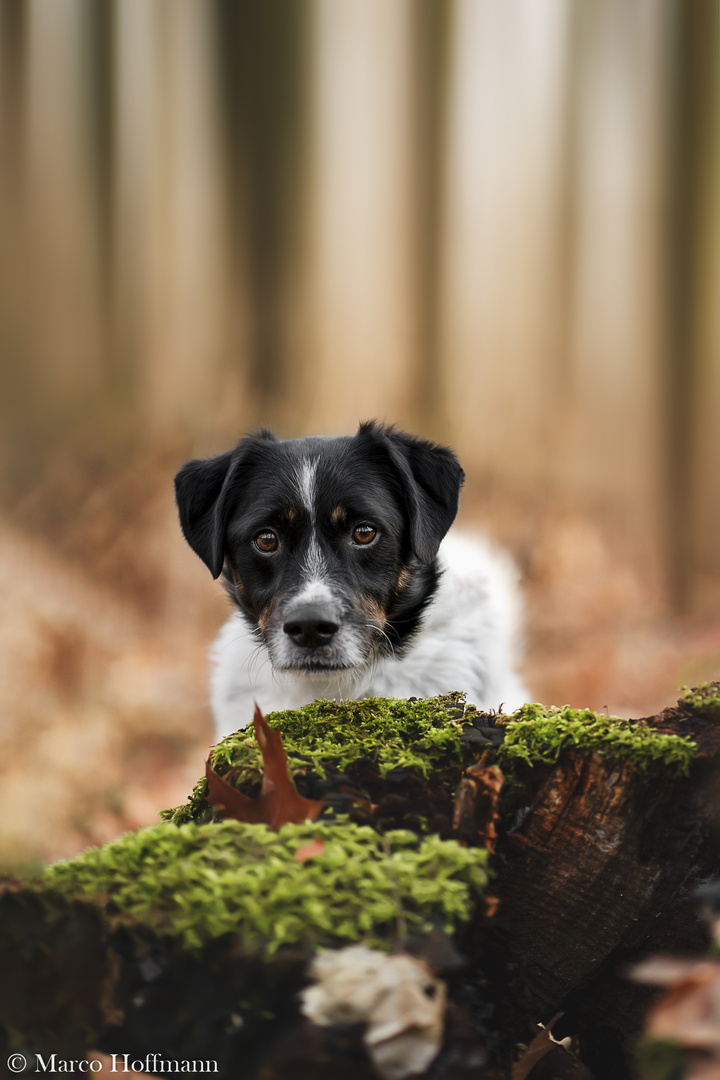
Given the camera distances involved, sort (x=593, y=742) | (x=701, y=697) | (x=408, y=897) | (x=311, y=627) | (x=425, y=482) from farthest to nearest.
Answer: (x=425, y=482) → (x=311, y=627) → (x=701, y=697) → (x=593, y=742) → (x=408, y=897)

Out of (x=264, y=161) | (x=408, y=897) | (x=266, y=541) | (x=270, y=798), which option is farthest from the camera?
(x=264, y=161)

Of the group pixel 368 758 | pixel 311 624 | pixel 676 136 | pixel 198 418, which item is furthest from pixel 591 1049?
pixel 676 136

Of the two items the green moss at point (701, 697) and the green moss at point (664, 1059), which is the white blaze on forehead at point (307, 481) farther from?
the green moss at point (664, 1059)

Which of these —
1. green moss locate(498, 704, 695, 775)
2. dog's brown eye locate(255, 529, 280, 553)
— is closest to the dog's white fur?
dog's brown eye locate(255, 529, 280, 553)

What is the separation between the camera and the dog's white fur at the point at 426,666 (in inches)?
128

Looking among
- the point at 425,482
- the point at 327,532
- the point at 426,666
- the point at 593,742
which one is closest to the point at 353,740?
the point at 593,742

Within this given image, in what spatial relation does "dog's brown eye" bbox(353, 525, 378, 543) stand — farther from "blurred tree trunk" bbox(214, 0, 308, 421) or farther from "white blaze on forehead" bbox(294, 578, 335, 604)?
"blurred tree trunk" bbox(214, 0, 308, 421)

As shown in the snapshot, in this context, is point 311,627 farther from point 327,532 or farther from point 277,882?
point 277,882

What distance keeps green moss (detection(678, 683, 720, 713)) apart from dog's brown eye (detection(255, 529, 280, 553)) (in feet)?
5.15

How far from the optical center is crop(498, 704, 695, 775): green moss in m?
1.83

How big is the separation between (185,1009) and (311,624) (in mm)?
1440

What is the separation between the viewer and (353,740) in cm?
203

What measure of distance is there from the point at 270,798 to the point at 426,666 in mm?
1614

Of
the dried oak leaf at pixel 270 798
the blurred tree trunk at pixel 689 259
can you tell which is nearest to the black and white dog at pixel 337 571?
the dried oak leaf at pixel 270 798
